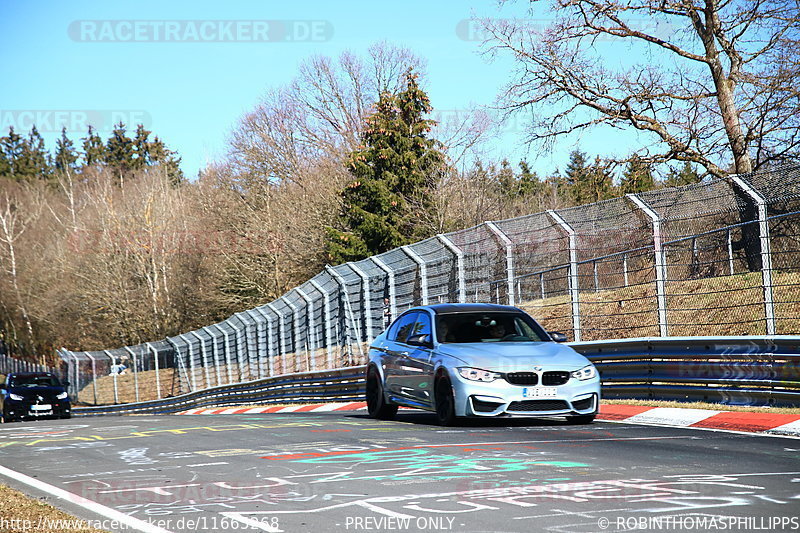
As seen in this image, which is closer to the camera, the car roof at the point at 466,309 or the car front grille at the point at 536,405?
the car front grille at the point at 536,405

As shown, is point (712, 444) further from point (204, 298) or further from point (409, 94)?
point (204, 298)

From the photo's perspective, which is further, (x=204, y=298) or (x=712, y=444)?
(x=204, y=298)

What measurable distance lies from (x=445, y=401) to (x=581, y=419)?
173 centimetres

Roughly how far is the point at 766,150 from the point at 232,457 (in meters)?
18.8

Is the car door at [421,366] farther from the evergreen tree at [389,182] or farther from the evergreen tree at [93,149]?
the evergreen tree at [93,149]

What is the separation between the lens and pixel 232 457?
9.91 meters

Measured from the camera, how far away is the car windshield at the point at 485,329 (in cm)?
1313

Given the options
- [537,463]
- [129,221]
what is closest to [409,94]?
[129,221]

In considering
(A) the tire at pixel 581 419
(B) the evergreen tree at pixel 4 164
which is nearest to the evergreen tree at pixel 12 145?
(B) the evergreen tree at pixel 4 164

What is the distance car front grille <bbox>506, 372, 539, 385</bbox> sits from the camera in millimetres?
11711

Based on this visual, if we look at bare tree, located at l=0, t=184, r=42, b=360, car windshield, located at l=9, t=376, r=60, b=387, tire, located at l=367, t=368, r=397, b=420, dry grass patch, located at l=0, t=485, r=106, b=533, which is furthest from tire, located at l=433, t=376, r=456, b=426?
bare tree, located at l=0, t=184, r=42, b=360

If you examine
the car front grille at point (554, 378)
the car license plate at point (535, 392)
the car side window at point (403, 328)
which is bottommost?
the car license plate at point (535, 392)

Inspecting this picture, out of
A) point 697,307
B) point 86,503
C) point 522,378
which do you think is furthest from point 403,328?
point 86,503

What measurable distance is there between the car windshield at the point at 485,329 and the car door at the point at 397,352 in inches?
30.3
